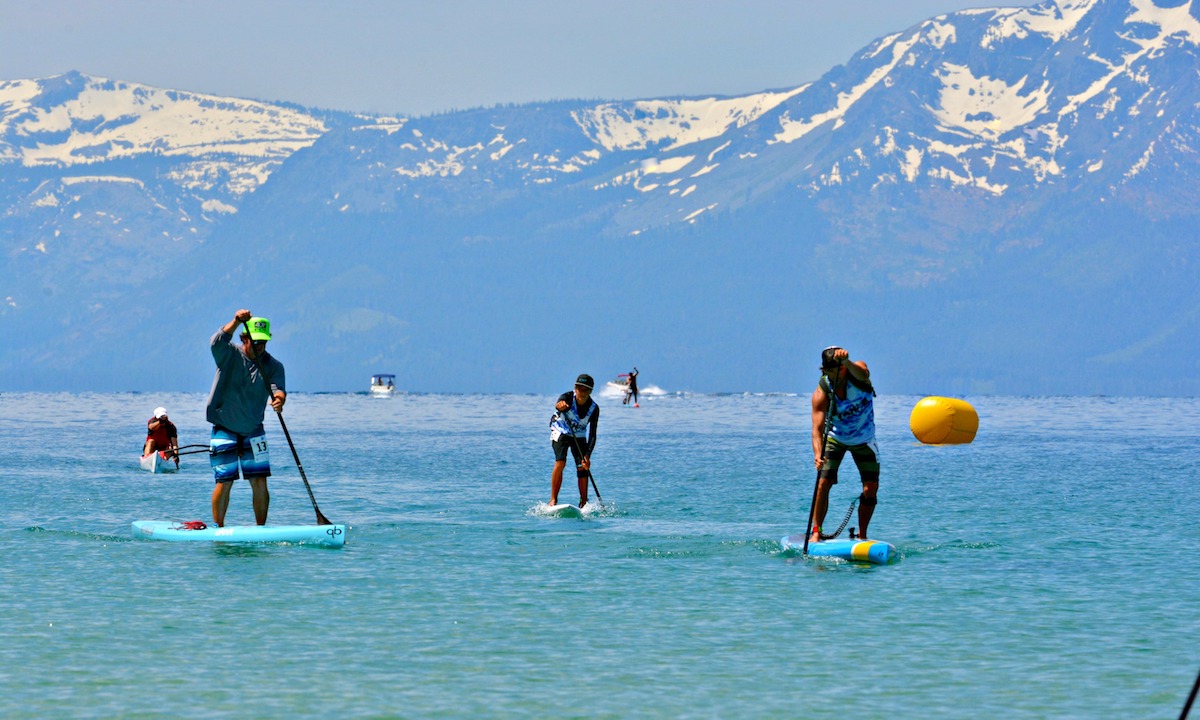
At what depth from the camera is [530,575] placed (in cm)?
1858

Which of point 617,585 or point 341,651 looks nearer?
point 341,651

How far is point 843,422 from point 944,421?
1865 centimetres

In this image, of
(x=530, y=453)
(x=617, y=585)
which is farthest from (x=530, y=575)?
(x=530, y=453)

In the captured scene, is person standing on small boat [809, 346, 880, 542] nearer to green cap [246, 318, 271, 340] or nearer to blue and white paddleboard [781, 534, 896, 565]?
blue and white paddleboard [781, 534, 896, 565]

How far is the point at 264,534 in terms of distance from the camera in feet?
67.7

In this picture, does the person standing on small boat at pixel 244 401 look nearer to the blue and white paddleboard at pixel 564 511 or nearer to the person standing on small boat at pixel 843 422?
the person standing on small boat at pixel 843 422

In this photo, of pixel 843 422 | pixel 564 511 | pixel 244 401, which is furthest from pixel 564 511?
pixel 843 422

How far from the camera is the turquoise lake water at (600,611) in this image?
1248 cm

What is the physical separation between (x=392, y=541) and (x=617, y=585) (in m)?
4.94

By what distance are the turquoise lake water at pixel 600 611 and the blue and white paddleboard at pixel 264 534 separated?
0.24 meters

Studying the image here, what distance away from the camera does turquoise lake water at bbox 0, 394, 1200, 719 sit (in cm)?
1248

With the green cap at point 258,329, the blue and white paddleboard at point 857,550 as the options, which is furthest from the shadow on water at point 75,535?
the blue and white paddleboard at point 857,550

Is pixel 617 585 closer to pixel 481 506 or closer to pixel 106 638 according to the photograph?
pixel 106 638

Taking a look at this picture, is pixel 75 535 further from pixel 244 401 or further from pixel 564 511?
pixel 564 511
